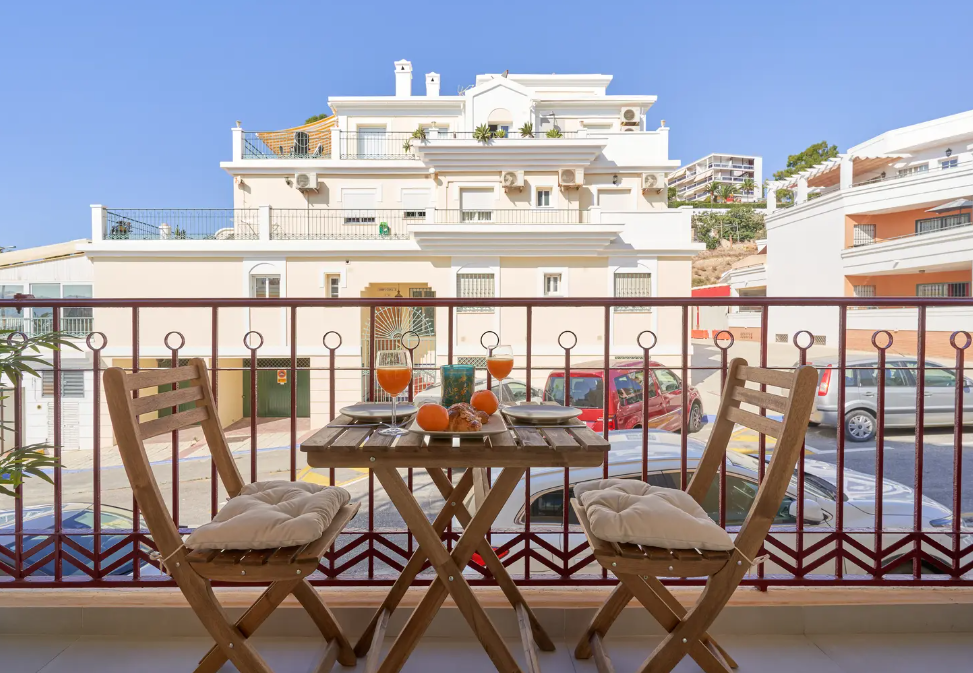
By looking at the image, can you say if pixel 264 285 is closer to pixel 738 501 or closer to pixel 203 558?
pixel 738 501

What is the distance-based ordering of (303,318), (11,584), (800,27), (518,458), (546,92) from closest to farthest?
(518,458) < (11,584) < (303,318) < (546,92) < (800,27)

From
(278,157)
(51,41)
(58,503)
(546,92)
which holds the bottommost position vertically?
(58,503)

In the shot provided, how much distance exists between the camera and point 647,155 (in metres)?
18.0

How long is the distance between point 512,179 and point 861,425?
11.9 m

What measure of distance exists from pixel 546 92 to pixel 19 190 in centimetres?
4063

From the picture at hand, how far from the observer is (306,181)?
58.4 ft

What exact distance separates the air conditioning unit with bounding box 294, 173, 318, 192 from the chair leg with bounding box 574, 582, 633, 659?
1816 centimetres

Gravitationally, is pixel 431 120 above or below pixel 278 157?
above

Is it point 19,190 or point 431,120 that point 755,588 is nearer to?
point 431,120

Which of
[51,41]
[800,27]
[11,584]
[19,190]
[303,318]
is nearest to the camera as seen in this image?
[11,584]

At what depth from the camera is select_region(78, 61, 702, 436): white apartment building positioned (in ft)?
52.3

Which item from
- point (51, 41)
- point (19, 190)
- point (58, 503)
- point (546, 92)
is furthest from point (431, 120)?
point (19, 190)

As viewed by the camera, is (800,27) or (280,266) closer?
(280,266)

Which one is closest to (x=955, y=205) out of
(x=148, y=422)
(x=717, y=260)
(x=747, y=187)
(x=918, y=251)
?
(x=918, y=251)
